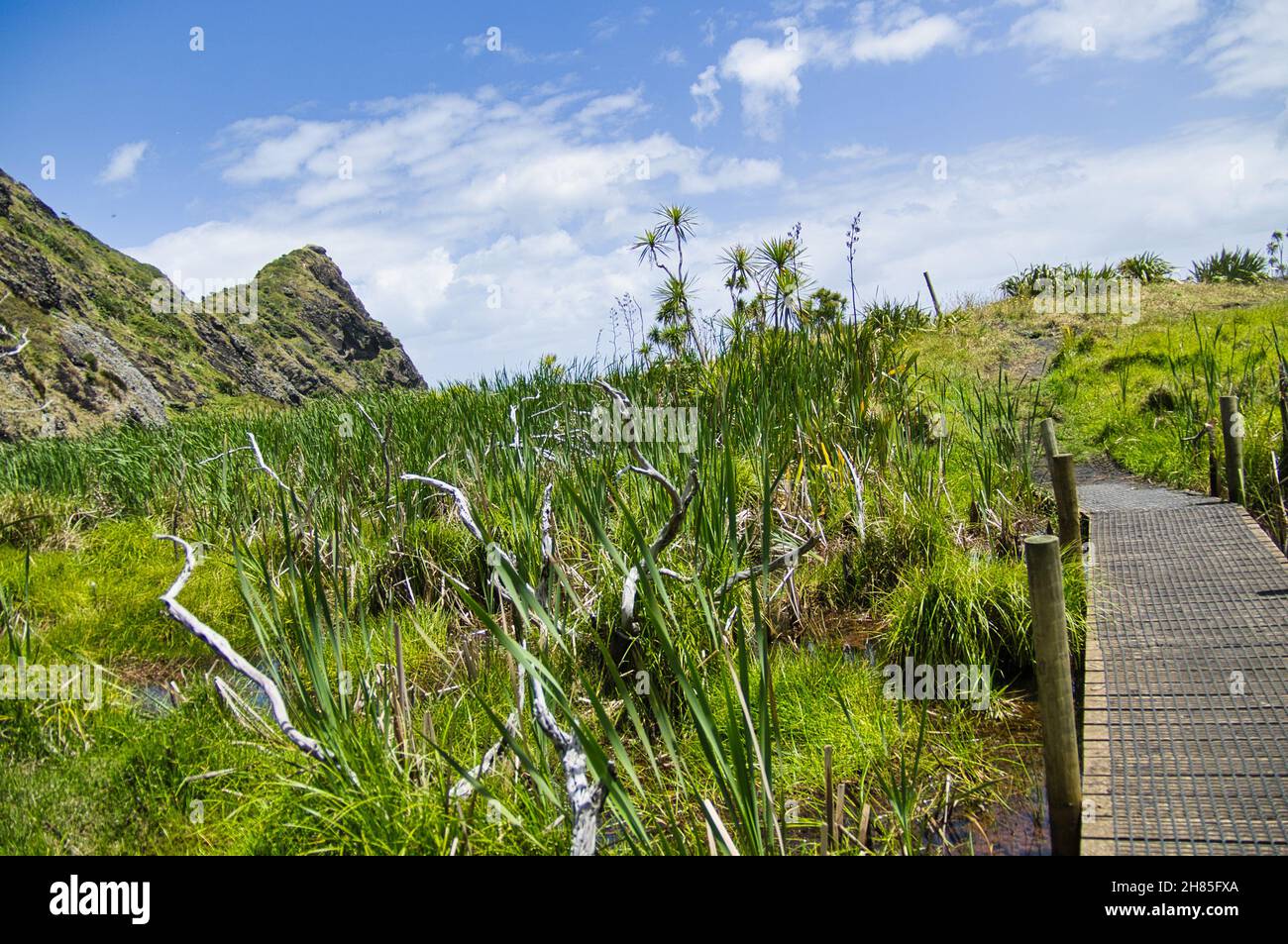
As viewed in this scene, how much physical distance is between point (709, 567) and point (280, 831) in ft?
6.32

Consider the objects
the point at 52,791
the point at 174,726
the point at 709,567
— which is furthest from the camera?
the point at 709,567

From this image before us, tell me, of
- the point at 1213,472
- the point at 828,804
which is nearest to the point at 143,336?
the point at 1213,472

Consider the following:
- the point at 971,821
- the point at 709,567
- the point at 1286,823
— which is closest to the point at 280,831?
the point at 709,567

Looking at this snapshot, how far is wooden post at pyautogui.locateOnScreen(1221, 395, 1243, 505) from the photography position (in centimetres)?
508

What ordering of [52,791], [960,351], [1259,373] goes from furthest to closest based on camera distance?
1. [960,351]
2. [1259,373]
3. [52,791]

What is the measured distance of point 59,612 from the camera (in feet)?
18.2

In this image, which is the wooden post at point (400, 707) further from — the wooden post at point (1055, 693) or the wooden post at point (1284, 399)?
the wooden post at point (1284, 399)

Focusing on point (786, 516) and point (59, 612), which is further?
point (59, 612)

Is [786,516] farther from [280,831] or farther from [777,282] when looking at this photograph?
[280,831]

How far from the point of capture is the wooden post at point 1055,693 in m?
2.14

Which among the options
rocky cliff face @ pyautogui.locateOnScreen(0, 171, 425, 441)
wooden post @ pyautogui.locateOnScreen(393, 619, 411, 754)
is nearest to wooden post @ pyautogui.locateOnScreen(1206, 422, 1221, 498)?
wooden post @ pyautogui.locateOnScreen(393, 619, 411, 754)

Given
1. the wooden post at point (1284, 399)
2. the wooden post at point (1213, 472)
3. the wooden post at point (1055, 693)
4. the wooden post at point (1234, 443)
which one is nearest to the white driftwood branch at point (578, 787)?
the wooden post at point (1055, 693)

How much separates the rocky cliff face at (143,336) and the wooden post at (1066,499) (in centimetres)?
843

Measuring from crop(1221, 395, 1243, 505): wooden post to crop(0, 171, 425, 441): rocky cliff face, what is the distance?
9.47 meters
